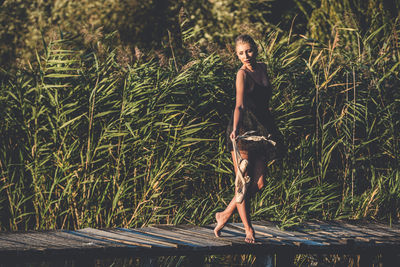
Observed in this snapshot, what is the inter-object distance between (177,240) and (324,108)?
255 centimetres

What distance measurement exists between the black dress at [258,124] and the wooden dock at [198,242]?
66 cm

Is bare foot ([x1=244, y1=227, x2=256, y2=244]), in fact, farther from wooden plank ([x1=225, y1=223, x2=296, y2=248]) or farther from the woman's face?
the woman's face

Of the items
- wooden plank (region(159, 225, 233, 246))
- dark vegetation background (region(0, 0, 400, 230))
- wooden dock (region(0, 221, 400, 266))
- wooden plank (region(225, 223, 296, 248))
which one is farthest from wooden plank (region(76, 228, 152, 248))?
wooden plank (region(225, 223, 296, 248))

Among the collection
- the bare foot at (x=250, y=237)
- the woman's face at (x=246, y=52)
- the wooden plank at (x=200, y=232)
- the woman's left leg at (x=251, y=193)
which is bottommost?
the wooden plank at (x=200, y=232)

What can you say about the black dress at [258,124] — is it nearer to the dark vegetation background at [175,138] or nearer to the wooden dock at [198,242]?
the wooden dock at [198,242]

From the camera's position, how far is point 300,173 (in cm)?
650

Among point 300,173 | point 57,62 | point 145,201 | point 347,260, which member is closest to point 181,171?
point 145,201

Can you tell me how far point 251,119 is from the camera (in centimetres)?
520

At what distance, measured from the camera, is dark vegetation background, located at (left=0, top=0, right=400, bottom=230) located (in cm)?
623

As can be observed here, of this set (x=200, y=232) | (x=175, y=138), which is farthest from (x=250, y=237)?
(x=175, y=138)

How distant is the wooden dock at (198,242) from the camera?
4723 millimetres

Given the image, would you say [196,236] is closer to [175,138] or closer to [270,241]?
[270,241]

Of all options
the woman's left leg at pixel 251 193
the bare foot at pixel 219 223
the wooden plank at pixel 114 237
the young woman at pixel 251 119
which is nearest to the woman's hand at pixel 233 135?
the young woman at pixel 251 119

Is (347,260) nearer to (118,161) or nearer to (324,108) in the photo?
(324,108)
